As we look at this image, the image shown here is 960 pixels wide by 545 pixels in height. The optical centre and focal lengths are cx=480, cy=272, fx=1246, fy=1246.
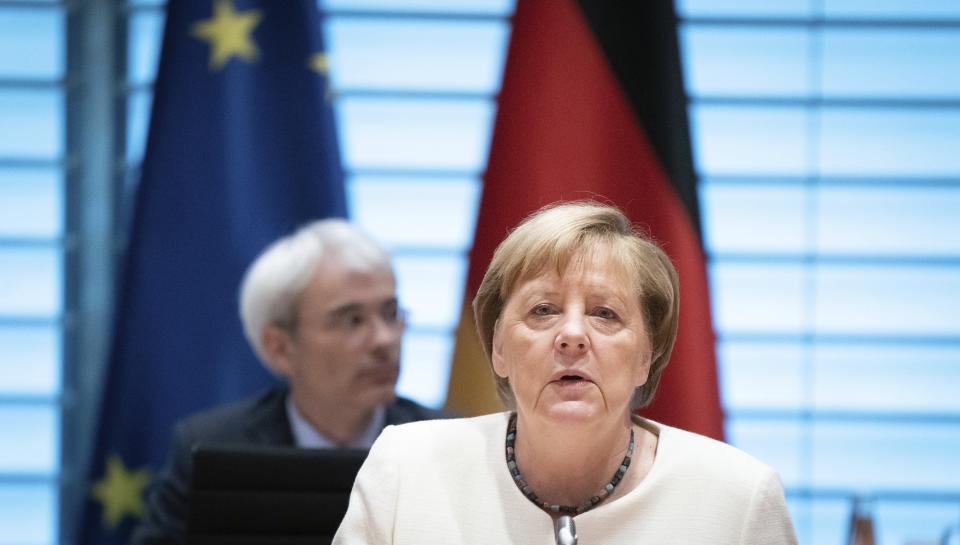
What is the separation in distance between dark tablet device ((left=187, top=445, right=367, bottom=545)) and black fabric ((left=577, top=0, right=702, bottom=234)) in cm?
160

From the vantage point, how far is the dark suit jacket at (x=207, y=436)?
305cm

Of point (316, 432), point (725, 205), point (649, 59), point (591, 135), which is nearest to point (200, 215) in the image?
point (316, 432)

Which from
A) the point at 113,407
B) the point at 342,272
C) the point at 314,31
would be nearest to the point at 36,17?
the point at 314,31

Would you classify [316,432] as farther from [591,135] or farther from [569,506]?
[569,506]

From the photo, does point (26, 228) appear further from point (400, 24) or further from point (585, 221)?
point (585, 221)

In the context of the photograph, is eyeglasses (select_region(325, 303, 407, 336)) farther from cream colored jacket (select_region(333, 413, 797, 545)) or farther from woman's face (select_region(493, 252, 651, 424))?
woman's face (select_region(493, 252, 651, 424))

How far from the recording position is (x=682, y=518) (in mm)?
1895

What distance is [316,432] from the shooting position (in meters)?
3.46

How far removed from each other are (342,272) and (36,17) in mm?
2006

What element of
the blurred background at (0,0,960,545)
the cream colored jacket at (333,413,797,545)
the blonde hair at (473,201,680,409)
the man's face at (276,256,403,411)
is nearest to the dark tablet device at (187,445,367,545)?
the cream colored jacket at (333,413,797,545)

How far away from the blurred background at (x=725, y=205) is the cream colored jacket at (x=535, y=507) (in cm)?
259

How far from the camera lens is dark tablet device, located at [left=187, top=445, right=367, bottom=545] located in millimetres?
2535

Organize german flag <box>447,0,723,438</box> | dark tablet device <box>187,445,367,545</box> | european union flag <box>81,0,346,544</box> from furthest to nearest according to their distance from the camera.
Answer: european union flag <box>81,0,346,544</box>
german flag <box>447,0,723,438</box>
dark tablet device <box>187,445,367,545</box>

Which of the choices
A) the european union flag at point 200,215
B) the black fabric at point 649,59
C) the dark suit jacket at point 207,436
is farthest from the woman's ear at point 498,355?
the european union flag at point 200,215
